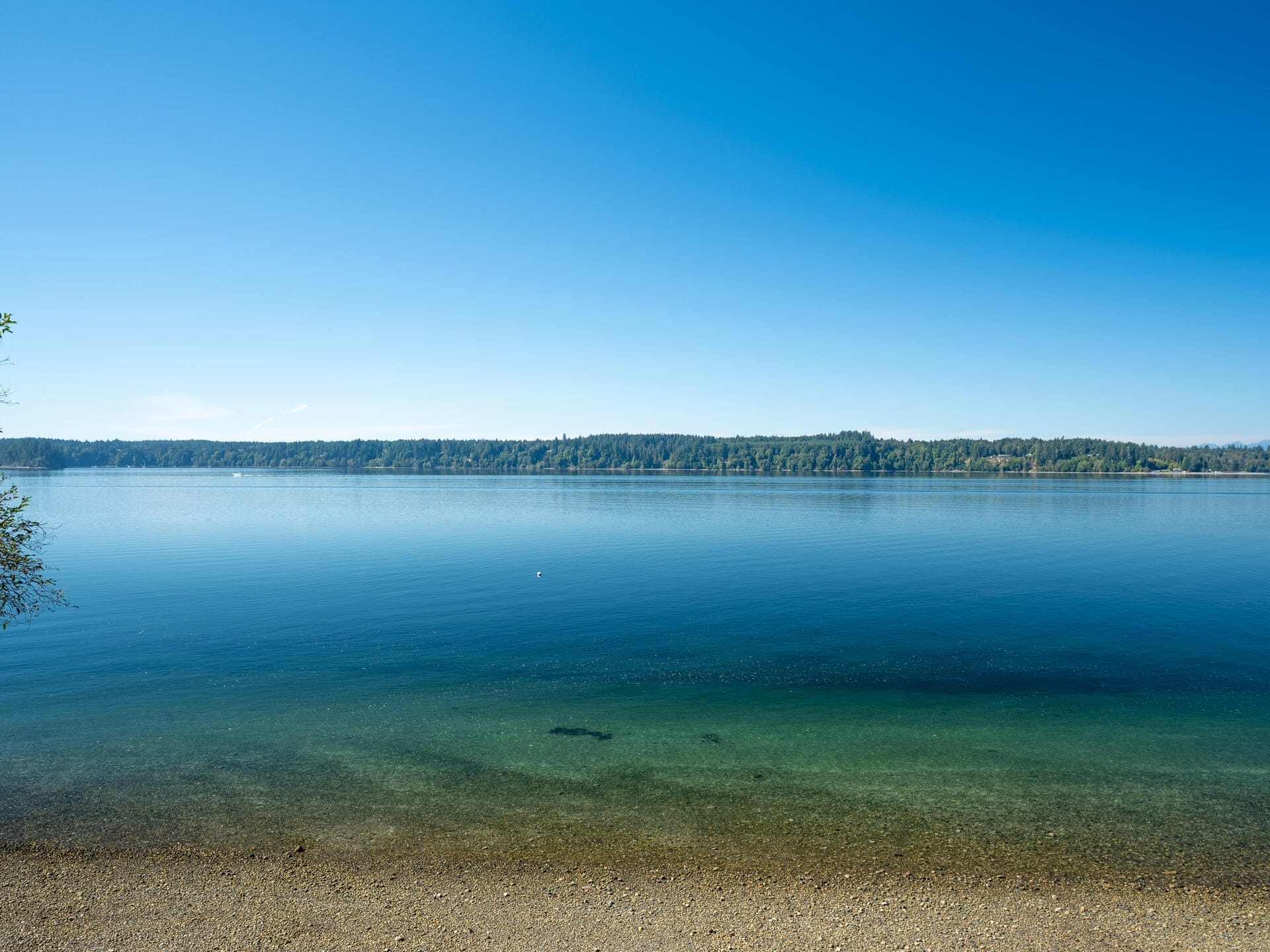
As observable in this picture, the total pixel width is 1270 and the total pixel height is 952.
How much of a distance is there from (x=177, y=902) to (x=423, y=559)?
137 feet

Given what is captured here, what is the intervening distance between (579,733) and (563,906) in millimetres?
8686

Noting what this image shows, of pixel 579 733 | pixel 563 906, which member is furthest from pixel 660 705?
pixel 563 906

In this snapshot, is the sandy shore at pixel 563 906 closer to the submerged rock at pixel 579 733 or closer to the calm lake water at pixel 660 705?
the calm lake water at pixel 660 705

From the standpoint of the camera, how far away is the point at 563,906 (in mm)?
11531

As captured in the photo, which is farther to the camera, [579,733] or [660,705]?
[660,705]

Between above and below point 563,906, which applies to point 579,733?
below

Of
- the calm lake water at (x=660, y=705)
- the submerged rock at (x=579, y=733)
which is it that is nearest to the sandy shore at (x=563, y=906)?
the calm lake water at (x=660, y=705)

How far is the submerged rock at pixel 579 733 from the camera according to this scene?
19.9m

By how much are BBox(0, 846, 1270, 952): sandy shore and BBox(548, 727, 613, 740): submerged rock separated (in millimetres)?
6826

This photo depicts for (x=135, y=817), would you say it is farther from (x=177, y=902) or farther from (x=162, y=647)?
(x=162, y=647)

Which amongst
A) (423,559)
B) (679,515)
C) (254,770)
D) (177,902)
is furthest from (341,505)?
(177,902)

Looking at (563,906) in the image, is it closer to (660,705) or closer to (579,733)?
(579,733)

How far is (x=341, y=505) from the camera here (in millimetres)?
100625

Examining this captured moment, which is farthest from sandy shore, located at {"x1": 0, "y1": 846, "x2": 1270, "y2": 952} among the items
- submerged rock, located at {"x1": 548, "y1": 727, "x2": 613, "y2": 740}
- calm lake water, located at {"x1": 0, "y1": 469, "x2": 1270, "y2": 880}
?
submerged rock, located at {"x1": 548, "y1": 727, "x2": 613, "y2": 740}
